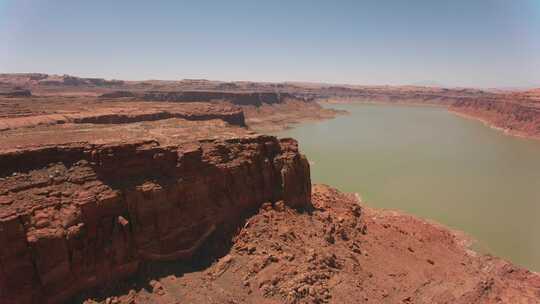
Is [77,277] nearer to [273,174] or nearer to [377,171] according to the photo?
[273,174]

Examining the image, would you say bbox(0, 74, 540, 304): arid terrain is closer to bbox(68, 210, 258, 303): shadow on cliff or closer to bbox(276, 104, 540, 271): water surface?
bbox(68, 210, 258, 303): shadow on cliff

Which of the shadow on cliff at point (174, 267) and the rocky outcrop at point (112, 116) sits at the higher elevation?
the rocky outcrop at point (112, 116)

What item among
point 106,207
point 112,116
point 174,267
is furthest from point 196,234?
point 112,116

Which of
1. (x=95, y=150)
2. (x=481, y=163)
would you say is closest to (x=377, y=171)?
(x=481, y=163)

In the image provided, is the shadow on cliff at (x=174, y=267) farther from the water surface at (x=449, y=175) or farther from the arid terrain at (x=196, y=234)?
the water surface at (x=449, y=175)

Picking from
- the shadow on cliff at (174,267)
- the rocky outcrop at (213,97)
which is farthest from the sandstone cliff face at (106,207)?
the rocky outcrop at (213,97)

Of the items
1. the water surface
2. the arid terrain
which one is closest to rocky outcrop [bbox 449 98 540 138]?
the water surface
